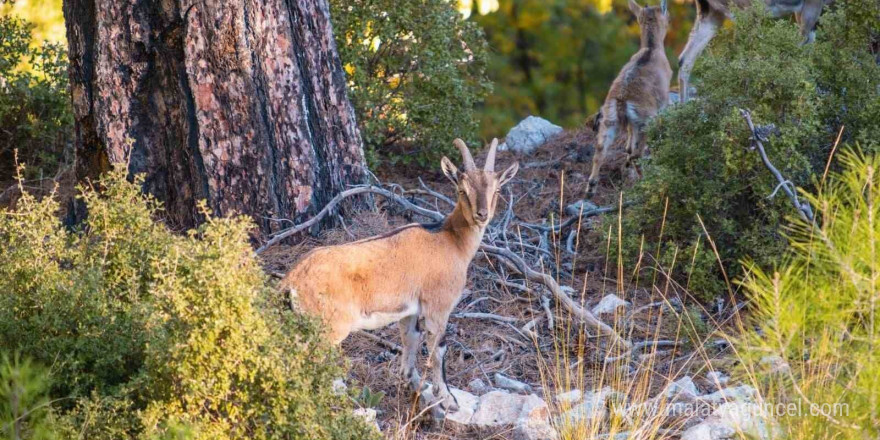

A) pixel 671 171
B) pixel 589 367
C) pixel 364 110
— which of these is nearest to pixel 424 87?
pixel 364 110

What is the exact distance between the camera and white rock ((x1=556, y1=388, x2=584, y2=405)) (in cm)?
657

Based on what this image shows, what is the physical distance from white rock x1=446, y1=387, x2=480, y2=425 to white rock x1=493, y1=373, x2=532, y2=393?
1.14ft

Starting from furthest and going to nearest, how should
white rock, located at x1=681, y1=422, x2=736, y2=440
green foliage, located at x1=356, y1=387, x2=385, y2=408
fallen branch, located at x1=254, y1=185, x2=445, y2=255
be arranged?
fallen branch, located at x1=254, y1=185, x2=445, y2=255, green foliage, located at x1=356, y1=387, x2=385, y2=408, white rock, located at x1=681, y1=422, x2=736, y2=440

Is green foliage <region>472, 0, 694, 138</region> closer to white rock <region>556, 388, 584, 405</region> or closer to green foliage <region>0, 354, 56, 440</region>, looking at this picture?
white rock <region>556, 388, 584, 405</region>

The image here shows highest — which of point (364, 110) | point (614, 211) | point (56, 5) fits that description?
point (56, 5)

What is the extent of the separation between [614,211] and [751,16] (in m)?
2.05

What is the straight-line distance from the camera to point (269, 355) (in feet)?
17.0

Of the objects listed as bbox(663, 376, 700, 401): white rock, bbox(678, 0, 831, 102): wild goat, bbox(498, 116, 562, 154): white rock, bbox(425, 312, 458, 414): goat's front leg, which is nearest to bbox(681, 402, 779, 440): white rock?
bbox(663, 376, 700, 401): white rock

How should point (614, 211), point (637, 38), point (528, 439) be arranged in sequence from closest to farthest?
point (528, 439) → point (614, 211) → point (637, 38)

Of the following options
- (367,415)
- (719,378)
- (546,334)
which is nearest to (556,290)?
(546,334)

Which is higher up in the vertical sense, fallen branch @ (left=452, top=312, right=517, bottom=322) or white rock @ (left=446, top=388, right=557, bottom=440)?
fallen branch @ (left=452, top=312, right=517, bottom=322)

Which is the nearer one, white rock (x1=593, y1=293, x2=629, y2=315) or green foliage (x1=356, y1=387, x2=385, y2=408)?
green foliage (x1=356, y1=387, x2=385, y2=408)

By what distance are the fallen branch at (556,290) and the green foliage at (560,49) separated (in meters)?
12.9

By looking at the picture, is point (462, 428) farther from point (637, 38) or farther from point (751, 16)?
point (637, 38)
